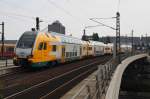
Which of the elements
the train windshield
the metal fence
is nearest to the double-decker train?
the train windshield

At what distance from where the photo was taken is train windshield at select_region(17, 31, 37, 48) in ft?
91.5

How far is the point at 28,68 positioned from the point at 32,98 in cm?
Result: 1458

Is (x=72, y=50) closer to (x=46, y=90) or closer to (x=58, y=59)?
(x=58, y=59)

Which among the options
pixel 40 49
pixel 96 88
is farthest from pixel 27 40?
pixel 96 88

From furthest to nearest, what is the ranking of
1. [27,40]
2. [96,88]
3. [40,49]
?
[40,49]
[27,40]
[96,88]

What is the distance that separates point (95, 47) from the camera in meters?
65.4

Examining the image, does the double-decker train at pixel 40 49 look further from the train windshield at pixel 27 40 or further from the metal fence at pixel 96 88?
the metal fence at pixel 96 88

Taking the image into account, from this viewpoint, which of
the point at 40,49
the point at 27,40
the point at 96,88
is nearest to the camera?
the point at 96,88

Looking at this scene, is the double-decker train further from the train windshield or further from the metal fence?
the metal fence

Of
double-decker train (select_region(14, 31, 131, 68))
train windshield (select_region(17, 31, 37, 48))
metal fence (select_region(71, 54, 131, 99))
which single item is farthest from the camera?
train windshield (select_region(17, 31, 37, 48))

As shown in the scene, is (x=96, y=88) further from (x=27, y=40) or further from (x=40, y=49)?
(x=27, y=40)

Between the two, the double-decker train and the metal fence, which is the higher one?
the double-decker train

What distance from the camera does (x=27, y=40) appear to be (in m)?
28.2

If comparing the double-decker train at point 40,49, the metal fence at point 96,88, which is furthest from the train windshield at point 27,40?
the metal fence at point 96,88
